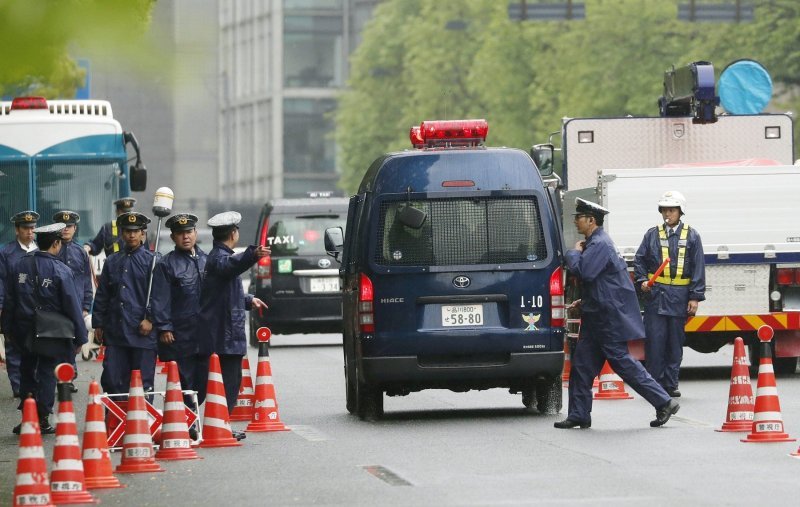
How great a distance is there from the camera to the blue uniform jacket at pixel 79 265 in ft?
70.4

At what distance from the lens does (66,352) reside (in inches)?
629

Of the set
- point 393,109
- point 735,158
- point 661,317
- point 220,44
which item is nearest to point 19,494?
point 220,44

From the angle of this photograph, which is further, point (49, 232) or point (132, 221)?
point (49, 232)

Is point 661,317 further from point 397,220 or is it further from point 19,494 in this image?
point 19,494

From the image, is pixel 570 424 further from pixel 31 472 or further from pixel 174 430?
pixel 31 472

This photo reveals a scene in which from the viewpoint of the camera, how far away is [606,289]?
15.1 metres

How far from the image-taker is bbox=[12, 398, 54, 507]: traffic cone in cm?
1015

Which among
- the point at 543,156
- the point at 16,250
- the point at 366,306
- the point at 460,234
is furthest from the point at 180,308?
the point at 543,156

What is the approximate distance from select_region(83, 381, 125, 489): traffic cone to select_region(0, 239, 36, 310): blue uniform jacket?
5.03 metres

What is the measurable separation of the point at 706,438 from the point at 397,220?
120 inches

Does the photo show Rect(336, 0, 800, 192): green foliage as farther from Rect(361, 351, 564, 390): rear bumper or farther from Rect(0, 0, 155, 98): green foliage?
Rect(0, 0, 155, 98): green foliage

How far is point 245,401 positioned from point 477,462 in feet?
15.5

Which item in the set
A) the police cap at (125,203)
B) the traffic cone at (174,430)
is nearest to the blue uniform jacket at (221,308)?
the traffic cone at (174,430)

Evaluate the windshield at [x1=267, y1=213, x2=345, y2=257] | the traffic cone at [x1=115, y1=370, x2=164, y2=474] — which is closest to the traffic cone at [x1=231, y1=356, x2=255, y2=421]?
the traffic cone at [x1=115, y1=370, x2=164, y2=474]
